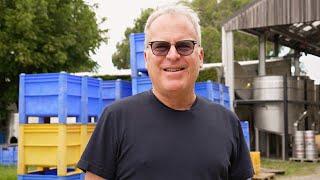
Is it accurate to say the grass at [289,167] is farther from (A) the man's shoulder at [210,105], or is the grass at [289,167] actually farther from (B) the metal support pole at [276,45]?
(A) the man's shoulder at [210,105]

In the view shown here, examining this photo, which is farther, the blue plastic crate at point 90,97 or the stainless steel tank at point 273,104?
the stainless steel tank at point 273,104

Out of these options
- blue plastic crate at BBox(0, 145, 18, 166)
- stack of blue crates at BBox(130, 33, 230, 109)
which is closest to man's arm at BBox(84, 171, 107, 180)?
stack of blue crates at BBox(130, 33, 230, 109)

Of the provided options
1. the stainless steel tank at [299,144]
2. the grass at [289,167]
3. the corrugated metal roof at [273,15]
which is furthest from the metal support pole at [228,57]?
the grass at [289,167]

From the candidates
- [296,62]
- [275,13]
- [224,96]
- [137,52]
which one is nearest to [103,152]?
[137,52]

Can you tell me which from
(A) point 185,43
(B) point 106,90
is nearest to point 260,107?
(B) point 106,90

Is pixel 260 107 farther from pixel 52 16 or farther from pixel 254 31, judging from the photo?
pixel 52 16

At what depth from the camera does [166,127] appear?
225cm

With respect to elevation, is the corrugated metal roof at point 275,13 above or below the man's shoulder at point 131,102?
above

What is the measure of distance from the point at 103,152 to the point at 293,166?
15.9 meters

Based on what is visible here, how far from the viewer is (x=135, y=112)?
229 centimetres

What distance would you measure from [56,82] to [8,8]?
53.2 feet

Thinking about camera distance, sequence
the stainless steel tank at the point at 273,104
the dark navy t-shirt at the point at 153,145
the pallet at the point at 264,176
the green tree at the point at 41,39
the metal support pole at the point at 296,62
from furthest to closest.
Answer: the metal support pole at the point at 296,62 → the green tree at the point at 41,39 → the stainless steel tank at the point at 273,104 → the pallet at the point at 264,176 → the dark navy t-shirt at the point at 153,145

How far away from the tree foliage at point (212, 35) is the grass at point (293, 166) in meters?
20.6

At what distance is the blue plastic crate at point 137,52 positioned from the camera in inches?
414
